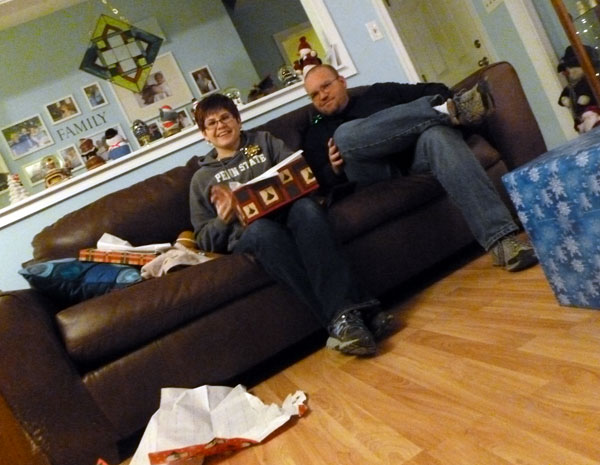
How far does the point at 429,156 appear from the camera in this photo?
150 cm

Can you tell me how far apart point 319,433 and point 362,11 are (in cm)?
224

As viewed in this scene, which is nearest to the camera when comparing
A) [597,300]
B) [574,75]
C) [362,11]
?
[597,300]

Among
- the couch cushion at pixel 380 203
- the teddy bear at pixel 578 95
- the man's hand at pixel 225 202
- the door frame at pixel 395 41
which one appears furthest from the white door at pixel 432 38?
the man's hand at pixel 225 202

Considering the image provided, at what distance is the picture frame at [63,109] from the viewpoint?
381 cm

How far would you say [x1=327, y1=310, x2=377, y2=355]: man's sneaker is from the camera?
3.95 ft

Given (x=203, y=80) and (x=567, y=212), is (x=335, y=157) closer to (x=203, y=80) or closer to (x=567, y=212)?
(x=567, y=212)

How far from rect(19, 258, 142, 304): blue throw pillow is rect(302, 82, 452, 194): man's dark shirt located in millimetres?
825

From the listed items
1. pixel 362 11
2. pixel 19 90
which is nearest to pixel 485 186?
pixel 362 11

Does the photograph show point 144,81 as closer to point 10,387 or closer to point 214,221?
point 214,221

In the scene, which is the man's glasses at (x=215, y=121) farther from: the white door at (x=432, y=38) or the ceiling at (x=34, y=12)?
the ceiling at (x=34, y=12)

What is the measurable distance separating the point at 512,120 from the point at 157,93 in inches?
126

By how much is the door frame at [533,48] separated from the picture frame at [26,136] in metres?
2.88

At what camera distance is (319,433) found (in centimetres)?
96

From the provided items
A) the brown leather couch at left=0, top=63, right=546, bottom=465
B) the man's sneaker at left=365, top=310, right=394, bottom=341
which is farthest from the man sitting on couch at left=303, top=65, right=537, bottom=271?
the man's sneaker at left=365, top=310, right=394, bottom=341
